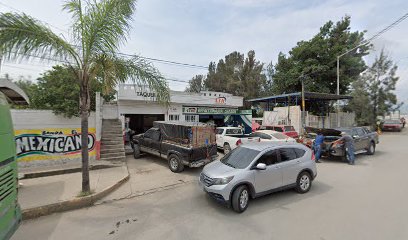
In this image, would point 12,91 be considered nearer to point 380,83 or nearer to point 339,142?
point 339,142

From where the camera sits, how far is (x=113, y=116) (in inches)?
605

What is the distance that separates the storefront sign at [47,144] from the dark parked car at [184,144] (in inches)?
139

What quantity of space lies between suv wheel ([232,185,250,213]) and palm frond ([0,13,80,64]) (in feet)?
18.3

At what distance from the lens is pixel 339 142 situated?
1019 centimetres

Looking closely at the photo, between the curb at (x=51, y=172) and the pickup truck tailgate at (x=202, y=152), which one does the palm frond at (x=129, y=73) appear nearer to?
the pickup truck tailgate at (x=202, y=152)

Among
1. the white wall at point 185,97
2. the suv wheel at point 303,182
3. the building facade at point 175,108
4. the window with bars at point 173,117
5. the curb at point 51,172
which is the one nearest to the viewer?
the suv wheel at point 303,182

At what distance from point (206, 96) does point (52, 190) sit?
47.0 feet

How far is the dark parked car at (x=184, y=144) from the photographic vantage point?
8.56m

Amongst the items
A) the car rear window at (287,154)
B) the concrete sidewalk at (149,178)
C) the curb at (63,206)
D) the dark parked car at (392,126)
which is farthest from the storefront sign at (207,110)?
the dark parked car at (392,126)

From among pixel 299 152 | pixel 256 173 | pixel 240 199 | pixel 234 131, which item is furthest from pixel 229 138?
pixel 240 199

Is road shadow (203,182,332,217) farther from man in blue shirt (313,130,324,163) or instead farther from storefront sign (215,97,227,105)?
storefront sign (215,97,227,105)

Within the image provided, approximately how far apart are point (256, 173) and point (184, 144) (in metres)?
4.24

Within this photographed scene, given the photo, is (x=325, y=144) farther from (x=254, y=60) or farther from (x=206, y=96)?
(x=254, y=60)

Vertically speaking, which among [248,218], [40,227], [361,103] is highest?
[361,103]
